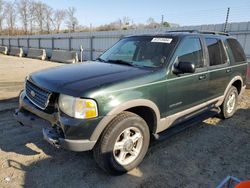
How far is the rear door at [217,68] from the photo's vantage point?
181 inches

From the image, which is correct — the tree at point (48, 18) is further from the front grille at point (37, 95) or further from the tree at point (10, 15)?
the front grille at point (37, 95)

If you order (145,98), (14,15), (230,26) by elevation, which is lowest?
(145,98)

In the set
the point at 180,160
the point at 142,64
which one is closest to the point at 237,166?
the point at 180,160

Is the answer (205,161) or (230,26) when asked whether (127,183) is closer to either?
(205,161)

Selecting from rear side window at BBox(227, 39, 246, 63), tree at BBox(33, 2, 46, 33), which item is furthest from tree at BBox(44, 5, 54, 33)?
rear side window at BBox(227, 39, 246, 63)

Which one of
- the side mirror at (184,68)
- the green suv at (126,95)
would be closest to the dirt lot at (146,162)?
the green suv at (126,95)

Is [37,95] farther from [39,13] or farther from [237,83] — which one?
[39,13]

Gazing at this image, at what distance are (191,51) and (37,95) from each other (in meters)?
2.63

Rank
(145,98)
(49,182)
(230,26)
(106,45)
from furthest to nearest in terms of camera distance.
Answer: (106,45), (230,26), (145,98), (49,182)

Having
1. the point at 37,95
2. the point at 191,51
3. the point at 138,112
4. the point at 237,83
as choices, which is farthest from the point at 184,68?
the point at 237,83

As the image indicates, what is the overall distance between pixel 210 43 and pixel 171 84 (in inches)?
63.4

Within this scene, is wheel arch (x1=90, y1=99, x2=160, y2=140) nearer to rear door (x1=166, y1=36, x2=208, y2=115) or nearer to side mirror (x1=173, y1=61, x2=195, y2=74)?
rear door (x1=166, y1=36, x2=208, y2=115)

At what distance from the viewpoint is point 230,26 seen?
39.3 ft

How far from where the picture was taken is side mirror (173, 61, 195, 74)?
359cm
